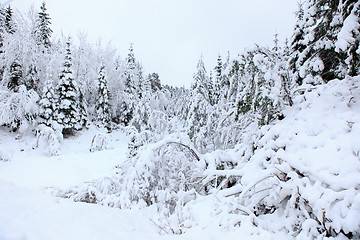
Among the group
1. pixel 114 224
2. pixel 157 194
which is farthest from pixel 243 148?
pixel 114 224

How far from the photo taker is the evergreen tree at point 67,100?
19.0 m

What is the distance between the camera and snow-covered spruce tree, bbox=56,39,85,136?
19.0m

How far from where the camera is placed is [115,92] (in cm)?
2789

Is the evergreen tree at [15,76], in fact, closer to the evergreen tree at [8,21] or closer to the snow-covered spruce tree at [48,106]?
the snow-covered spruce tree at [48,106]

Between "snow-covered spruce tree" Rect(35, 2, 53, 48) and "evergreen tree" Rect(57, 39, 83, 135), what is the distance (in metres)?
6.08

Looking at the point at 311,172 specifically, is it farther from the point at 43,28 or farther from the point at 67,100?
the point at 43,28

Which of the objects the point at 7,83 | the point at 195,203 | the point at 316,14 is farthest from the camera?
the point at 7,83

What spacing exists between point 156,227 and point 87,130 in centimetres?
2081

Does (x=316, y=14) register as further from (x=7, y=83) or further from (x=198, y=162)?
(x=7, y=83)

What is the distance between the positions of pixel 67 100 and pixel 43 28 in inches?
432

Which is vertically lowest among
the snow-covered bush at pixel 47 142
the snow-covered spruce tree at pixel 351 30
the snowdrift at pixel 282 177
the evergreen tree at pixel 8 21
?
the snow-covered bush at pixel 47 142

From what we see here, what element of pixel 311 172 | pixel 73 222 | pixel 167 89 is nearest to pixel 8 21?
pixel 167 89

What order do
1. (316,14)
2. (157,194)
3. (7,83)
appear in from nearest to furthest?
1. (157,194)
2. (316,14)
3. (7,83)

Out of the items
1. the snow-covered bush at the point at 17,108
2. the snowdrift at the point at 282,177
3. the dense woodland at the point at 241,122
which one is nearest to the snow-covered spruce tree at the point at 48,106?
the snow-covered bush at the point at 17,108
